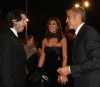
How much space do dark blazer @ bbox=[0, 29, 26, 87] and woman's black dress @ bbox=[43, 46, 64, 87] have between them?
7.20ft

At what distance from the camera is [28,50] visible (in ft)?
30.0

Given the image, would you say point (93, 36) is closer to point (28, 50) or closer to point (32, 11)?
point (28, 50)

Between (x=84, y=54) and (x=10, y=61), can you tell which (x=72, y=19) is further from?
(x=10, y=61)

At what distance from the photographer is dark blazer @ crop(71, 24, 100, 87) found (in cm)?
448

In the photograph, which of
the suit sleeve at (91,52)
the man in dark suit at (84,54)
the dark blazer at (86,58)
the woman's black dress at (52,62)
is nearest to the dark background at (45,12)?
the woman's black dress at (52,62)

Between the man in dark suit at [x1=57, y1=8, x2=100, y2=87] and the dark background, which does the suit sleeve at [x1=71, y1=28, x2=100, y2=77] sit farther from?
the dark background

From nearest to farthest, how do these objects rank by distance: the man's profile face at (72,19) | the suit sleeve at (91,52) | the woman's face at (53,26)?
the suit sleeve at (91,52) < the man's profile face at (72,19) < the woman's face at (53,26)

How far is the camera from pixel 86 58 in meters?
4.61

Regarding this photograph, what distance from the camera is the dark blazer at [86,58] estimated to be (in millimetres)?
4484

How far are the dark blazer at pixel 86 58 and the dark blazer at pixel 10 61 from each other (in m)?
0.78

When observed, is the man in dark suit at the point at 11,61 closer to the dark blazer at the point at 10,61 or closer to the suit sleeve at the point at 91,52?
the dark blazer at the point at 10,61

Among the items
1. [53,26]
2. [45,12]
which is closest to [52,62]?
[53,26]

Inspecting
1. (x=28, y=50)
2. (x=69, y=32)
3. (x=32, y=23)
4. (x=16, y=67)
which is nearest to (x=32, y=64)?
(x=28, y=50)

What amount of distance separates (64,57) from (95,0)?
3835 cm
